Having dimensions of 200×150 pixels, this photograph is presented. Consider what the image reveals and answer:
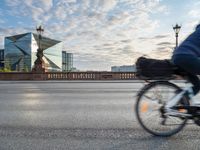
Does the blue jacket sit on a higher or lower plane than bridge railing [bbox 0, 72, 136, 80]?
higher

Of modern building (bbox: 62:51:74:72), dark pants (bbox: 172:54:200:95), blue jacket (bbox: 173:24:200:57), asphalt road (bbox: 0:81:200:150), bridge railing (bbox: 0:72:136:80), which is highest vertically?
modern building (bbox: 62:51:74:72)

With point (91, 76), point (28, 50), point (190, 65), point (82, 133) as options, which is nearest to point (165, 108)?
point (190, 65)

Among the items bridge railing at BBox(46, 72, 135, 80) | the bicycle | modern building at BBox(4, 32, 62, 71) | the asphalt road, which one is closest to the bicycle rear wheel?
the bicycle

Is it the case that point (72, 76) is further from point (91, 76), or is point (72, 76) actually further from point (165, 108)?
point (165, 108)

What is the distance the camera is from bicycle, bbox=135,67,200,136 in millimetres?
4121

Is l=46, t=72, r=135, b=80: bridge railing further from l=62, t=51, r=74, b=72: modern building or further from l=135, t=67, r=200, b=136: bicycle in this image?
l=62, t=51, r=74, b=72: modern building

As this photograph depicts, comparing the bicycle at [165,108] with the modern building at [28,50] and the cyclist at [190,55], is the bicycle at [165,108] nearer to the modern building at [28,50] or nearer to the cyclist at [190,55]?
the cyclist at [190,55]

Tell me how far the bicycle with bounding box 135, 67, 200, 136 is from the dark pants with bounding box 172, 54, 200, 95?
→ 0.08 m

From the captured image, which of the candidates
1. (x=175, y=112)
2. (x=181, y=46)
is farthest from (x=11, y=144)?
(x=181, y=46)

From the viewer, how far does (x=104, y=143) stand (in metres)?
3.88

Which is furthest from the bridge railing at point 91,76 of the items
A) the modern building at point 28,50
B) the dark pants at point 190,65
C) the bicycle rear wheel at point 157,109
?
the modern building at point 28,50

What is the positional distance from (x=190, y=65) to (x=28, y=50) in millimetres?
95504

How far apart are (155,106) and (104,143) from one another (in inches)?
41.2

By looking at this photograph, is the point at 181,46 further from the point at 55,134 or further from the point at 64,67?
the point at 64,67
